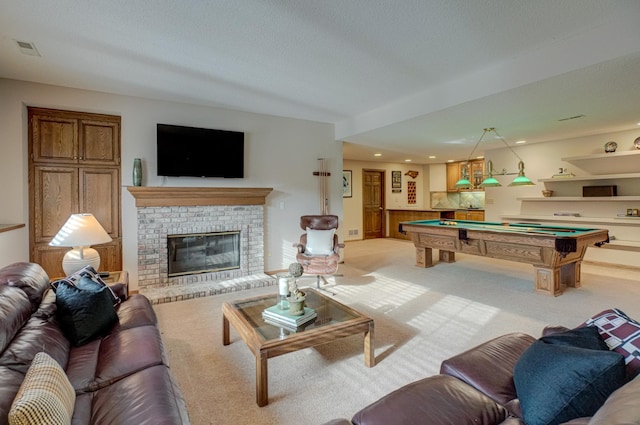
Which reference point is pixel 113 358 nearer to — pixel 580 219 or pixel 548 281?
pixel 548 281

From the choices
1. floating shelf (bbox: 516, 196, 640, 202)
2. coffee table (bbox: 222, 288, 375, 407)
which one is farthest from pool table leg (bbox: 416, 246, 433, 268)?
coffee table (bbox: 222, 288, 375, 407)

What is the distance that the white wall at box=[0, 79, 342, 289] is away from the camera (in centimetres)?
361

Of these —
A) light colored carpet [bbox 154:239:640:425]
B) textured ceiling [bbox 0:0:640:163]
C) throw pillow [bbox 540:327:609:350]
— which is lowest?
light colored carpet [bbox 154:239:640:425]

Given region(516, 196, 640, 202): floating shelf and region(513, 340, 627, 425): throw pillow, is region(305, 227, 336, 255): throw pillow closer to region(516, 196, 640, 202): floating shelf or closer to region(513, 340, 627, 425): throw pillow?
region(513, 340, 627, 425): throw pillow

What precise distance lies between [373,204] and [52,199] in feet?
24.5

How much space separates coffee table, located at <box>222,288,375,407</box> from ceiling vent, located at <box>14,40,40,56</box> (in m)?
2.87

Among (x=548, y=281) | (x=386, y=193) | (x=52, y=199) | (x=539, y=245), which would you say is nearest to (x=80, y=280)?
(x=52, y=199)

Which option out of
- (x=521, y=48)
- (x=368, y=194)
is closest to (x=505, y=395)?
(x=521, y=48)

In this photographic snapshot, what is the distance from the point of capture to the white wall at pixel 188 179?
11.8ft

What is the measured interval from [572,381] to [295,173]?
4.71m

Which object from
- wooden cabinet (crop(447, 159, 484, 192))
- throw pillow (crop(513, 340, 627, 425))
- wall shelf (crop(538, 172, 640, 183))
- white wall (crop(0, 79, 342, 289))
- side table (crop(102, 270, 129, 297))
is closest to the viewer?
throw pillow (crop(513, 340, 627, 425))

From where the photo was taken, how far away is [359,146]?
6.64 m

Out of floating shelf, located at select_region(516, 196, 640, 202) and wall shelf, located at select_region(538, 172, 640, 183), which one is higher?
wall shelf, located at select_region(538, 172, 640, 183)

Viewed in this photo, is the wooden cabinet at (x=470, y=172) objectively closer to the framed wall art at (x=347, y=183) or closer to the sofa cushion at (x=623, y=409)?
the framed wall art at (x=347, y=183)
